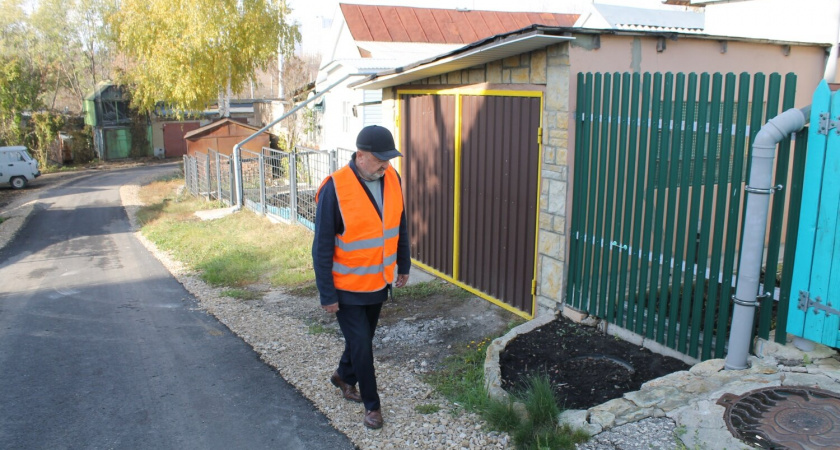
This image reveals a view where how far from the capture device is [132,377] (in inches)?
215

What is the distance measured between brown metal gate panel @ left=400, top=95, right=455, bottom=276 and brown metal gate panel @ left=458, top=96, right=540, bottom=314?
0.32 m

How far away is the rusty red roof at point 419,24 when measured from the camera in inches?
874

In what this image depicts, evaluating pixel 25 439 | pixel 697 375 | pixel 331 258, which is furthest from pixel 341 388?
pixel 697 375

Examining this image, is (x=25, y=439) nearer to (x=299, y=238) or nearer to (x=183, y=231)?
(x=299, y=238)

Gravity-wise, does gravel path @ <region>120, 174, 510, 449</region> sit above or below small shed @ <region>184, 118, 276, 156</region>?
Answer: below

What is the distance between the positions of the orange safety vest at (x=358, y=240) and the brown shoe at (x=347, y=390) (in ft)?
3.19

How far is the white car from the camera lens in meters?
25.3

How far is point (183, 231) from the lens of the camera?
13234mm

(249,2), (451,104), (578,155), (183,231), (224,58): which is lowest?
(183,231)

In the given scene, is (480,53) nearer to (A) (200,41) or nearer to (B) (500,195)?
(B) (500,195)

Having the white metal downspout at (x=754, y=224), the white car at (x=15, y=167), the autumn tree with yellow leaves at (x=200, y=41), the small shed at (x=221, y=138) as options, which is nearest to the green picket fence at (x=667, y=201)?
the white metal downspout at (x=754, y=224)

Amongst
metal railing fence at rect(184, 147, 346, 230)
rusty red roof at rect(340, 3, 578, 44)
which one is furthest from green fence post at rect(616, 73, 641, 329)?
rusty red roof at rect(340, 3, 578, 44)

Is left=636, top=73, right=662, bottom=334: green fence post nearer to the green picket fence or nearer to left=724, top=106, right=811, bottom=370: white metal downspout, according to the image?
the green picket fence

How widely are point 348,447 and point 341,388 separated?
2.32 ft
